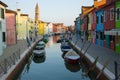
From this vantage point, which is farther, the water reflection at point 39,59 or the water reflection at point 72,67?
the water reflection at point 39,59

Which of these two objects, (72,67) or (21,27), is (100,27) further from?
(21,27)

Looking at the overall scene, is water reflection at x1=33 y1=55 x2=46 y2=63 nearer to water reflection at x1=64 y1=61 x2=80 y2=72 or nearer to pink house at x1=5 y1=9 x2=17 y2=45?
water reflection at x1=64 y1=61 x2=80 y2=72

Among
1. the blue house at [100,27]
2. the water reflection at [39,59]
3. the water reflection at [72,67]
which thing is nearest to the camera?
the water reflection at [72,67]

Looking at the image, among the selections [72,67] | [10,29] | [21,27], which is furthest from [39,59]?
[21,27]

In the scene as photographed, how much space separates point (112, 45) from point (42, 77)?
13.6 meters

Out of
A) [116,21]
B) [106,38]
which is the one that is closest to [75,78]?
[116,21]

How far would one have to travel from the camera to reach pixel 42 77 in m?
26.2

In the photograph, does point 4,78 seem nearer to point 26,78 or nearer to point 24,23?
point 26,78

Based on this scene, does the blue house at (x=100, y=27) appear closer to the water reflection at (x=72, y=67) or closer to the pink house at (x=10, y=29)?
the water reflection at (x=72, y=67)

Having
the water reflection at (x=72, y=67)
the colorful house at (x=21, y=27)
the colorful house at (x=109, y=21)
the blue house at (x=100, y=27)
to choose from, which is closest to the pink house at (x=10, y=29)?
the blue house at (x=100, y=27)

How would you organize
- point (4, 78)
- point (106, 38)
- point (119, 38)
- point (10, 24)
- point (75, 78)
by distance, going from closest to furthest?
point (4, 78), point (75, 78), point (119, 38), point (106, 38), point (10, 24)

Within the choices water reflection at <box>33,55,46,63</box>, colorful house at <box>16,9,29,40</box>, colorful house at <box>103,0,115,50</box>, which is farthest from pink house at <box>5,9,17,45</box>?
colorful house at <box>16,9,29,40</box>

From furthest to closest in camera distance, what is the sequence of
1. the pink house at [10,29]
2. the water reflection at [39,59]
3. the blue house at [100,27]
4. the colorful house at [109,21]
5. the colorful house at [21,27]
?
the colorful house at [21,27] < the pink house at [10,29] < the blue house at [100,27] < the water reflection at [39,59] < the colorful house at [109,21]

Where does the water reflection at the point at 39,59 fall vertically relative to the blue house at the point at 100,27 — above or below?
below
